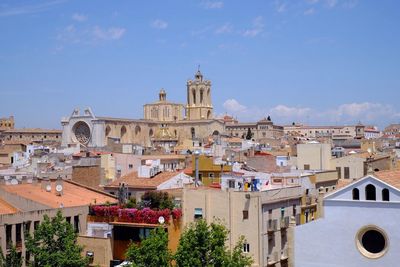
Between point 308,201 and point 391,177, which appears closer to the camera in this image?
point 391,177

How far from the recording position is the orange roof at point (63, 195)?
1470 inches

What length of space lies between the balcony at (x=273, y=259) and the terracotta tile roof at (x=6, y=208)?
12193mm

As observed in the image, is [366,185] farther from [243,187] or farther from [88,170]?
[88,170]

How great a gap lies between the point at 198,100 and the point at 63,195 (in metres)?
155

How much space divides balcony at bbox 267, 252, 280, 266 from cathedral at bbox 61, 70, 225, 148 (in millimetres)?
93573

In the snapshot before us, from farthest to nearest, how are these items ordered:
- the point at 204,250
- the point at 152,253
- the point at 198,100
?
the point at 198,100
the point at 204,250
the point at 152,253

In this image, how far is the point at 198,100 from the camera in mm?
193875

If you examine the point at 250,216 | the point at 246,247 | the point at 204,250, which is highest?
the point at 250,216

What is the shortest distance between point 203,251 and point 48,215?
33.1ft

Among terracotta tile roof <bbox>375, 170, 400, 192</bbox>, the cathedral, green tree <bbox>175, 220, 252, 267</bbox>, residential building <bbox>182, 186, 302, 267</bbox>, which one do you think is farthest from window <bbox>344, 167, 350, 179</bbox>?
the cathedral

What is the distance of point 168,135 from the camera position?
524 ft

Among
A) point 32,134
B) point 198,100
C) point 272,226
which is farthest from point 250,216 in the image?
point 198,100

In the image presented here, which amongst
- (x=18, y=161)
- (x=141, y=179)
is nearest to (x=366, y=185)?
(x=141, y=179)

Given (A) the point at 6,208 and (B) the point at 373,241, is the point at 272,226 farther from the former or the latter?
(A) the point at 6,208
